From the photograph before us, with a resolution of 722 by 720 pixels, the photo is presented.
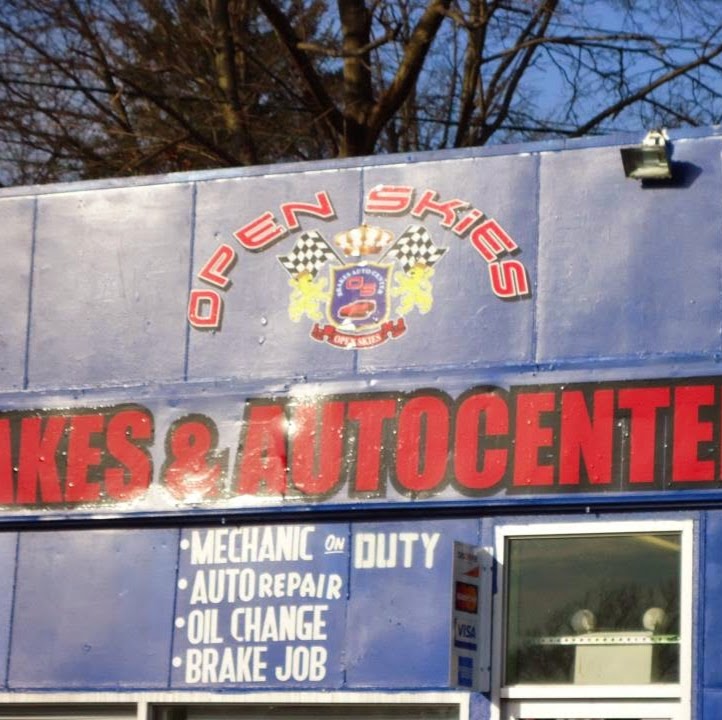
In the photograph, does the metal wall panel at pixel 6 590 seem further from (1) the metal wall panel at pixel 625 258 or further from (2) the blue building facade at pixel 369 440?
(1) the metal wall panel at pixel 625 258

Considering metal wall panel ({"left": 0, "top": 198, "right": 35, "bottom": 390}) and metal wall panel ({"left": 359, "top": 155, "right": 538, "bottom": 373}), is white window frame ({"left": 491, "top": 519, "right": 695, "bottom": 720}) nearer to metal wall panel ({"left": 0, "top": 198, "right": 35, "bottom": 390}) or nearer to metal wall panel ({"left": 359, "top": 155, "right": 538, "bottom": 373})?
metal wall panel ({"left": 359, "top": 155, "right": 538, "bottom": 373})

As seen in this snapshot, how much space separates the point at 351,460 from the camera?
1108 centimetres

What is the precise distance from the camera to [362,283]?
11445 millimetres

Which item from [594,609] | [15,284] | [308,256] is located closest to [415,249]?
[308,256]

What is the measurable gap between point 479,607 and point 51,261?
13.1 feet

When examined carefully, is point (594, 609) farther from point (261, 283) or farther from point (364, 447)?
point (261, 283)

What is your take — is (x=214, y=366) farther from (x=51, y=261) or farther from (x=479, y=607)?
(x=479, y=607)

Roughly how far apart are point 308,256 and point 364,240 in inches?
15.6

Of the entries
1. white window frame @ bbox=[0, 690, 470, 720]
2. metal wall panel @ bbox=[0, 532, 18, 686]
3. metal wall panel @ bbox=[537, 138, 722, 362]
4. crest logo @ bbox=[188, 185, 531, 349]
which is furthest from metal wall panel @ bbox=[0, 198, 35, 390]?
metal wall panel @ bbox=[537, 138, 722, 362]

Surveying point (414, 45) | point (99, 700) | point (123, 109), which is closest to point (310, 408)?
point (99, 700)

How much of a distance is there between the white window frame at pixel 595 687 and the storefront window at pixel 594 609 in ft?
0.16

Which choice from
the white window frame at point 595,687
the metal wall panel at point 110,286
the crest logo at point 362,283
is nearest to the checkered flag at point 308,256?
the crest logo at point 362,283

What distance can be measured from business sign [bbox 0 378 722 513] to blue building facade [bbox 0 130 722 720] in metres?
0.02

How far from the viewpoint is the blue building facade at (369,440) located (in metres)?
10.3
